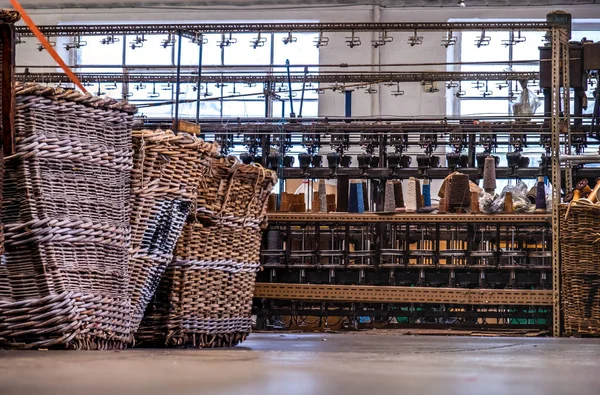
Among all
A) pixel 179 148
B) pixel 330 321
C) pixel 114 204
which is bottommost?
pixel 330 321

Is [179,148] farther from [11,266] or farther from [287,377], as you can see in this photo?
[287,377]

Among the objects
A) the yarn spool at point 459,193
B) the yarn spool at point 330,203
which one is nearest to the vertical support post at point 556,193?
the yarn spool at point 459,193

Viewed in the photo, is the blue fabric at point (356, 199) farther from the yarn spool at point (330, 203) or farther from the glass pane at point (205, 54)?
the glass pane at point (205, 54)

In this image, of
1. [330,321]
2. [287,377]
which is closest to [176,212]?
[287,377]

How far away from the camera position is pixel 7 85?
222 cm

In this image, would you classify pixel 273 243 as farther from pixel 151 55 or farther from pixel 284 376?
pixel 151 55

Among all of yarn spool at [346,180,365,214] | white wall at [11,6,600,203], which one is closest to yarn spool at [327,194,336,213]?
yarn spool at [346,180,365,214]

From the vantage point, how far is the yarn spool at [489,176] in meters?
6.82

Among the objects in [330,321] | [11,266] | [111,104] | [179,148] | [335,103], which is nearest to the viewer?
[11,266]

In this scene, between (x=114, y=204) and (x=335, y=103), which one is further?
(x=335, y=103)

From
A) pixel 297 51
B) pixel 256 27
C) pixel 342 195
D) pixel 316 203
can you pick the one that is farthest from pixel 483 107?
pixel 256 27

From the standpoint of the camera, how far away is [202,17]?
44.1ft

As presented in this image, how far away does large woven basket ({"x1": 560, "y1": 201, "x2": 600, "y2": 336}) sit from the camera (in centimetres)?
495

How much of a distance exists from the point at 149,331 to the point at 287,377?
181 centimetres
